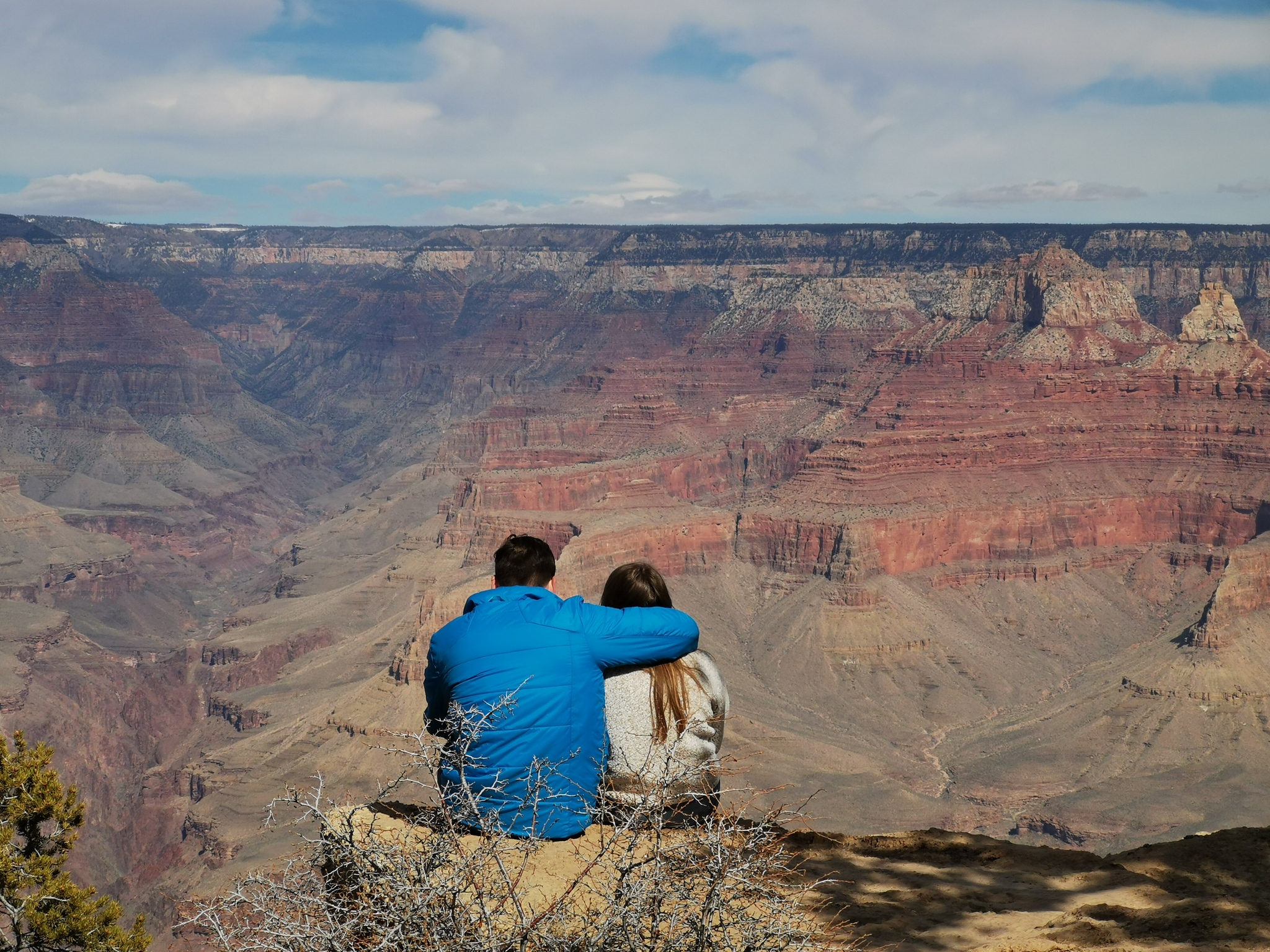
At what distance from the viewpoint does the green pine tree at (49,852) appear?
70.9 feet

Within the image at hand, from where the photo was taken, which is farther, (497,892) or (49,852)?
(49,852)

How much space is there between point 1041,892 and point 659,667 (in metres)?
4.83

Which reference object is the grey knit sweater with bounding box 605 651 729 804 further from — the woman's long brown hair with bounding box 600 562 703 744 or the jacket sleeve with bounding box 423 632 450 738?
the jacket sleeve with bounding box 423 632 450 738

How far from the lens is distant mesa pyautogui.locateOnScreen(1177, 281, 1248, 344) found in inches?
5374

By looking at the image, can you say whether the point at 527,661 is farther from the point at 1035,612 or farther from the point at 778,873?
the point at 1035,612

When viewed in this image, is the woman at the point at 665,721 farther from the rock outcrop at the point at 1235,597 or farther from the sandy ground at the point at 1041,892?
the rock outcrop at the point at 1235,597

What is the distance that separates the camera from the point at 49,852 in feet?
76.1

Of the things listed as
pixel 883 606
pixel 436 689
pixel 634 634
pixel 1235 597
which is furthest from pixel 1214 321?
pixel 436 689

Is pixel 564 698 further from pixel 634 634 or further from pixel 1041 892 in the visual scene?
pixel 1041 892

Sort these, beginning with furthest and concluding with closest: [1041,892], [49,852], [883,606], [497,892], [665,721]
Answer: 1. [883,606]
2. [49,852]
3. [1041,892]
4. [665,721]
5. [497,892]

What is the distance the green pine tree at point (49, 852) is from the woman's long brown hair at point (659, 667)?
13516 mm

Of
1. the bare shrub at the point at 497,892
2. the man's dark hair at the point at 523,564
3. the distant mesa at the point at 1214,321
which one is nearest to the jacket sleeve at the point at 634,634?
the man's dark hair at the point at 523,564

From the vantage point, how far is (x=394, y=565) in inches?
5340

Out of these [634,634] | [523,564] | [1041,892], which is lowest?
[1041,892]
